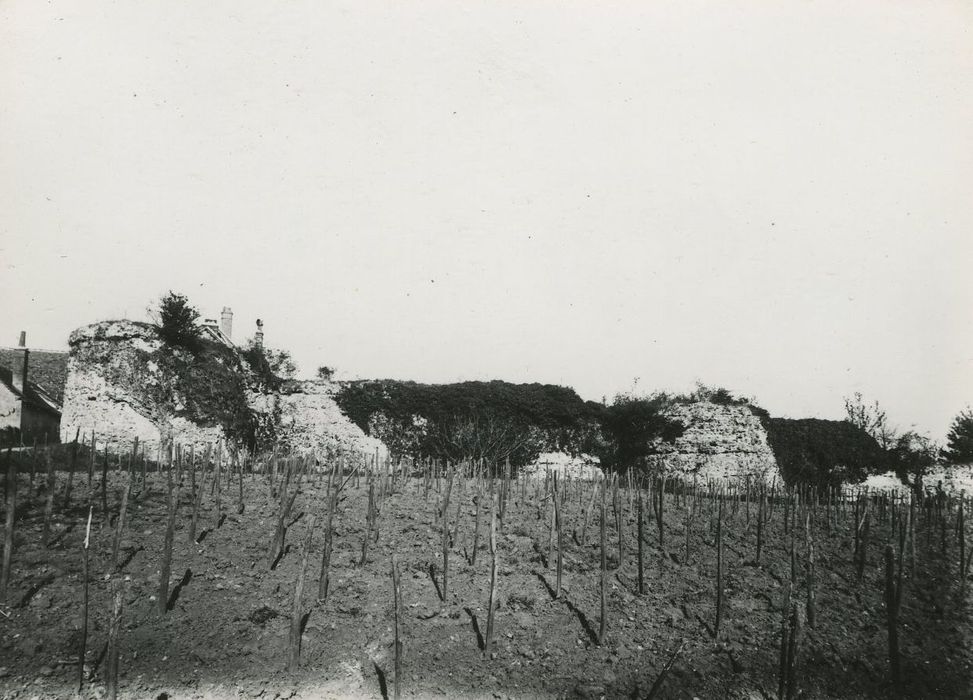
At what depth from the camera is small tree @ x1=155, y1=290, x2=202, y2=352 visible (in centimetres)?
1705

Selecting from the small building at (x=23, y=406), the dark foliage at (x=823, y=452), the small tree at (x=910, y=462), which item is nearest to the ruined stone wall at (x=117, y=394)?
the small building at (x=23, y=406)

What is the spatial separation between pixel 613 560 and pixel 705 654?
2.22m

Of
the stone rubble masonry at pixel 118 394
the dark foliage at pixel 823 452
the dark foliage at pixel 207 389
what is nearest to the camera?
the stone rubble masonry at pixel 118 394

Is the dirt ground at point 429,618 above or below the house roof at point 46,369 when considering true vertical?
below

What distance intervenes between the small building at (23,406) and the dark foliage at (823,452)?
29255 mm

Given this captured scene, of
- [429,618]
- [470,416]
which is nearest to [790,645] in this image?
[429,618]

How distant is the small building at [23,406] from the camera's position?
24.2 meters

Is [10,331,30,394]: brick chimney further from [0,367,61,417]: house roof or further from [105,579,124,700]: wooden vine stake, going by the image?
[105,579,124,700]: wooden vine stake

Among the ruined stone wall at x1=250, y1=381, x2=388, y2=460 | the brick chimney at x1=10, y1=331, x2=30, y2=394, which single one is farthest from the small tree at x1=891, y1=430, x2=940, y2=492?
the brick chimney at x1=10, y1=331, x2=30, y2=394

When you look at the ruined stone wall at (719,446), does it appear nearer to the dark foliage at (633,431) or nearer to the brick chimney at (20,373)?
the dark foliage at (633,431)

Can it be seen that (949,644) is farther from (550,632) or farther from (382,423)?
(382,423)

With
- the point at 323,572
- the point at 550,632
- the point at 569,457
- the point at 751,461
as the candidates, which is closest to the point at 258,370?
the point at 569,457

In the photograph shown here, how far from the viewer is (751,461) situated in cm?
2078

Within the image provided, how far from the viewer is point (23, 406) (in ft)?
81.8
